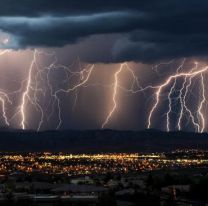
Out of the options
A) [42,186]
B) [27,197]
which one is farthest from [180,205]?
[42,186]

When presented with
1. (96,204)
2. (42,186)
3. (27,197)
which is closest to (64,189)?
(42,186)

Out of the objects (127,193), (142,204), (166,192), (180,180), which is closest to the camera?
(142,204)

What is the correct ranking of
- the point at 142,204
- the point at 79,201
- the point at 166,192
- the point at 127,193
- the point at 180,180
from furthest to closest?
the point at 180,180, the point at 166,192, the point at 127,193, the point at 79,201, the point at 142,204

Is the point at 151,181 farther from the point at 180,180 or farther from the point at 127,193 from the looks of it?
the point at 127,193

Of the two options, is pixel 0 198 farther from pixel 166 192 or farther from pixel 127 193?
pixel 166 192

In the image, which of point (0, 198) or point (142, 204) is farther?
point (0, 198)

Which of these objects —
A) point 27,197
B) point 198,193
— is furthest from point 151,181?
point 27,197

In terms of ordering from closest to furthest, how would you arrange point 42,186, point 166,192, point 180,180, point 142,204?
point 142,204
point 166,192
point 42,186
point 180,180

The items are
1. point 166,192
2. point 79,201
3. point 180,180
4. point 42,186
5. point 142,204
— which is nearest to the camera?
point 142,204

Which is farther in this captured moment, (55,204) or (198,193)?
(198,193)
